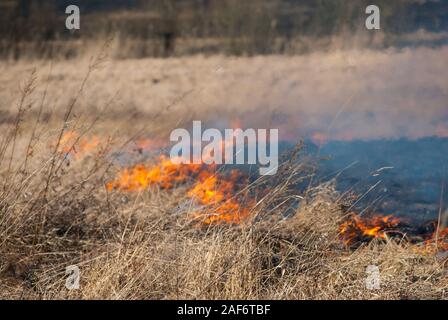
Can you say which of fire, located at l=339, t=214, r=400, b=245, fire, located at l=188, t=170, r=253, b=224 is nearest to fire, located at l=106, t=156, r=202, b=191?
fire, located at l=188, t=170, r=253, b=224

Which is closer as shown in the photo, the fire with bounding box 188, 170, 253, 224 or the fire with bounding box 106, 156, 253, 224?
the fire with bounding box 188, 170, 253, 224

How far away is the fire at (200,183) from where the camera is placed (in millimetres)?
5234

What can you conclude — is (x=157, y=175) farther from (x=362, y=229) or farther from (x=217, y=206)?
(x=362, y=229)

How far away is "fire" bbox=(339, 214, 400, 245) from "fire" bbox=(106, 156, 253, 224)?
2.37 feet

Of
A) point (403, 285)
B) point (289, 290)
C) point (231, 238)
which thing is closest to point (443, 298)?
Answer: point (403, 285)

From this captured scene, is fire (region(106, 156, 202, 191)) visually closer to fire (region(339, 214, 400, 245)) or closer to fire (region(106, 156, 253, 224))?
fire (region(106, 156, 253, 224))

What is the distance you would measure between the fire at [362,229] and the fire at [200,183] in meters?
0.72

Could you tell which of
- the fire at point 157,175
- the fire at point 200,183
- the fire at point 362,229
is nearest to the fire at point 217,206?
the fire at point 200,183

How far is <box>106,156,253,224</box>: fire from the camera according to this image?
17.2 feet

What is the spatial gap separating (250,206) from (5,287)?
5.47ft

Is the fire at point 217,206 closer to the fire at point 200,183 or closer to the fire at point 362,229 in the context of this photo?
the fire at point 200,183
